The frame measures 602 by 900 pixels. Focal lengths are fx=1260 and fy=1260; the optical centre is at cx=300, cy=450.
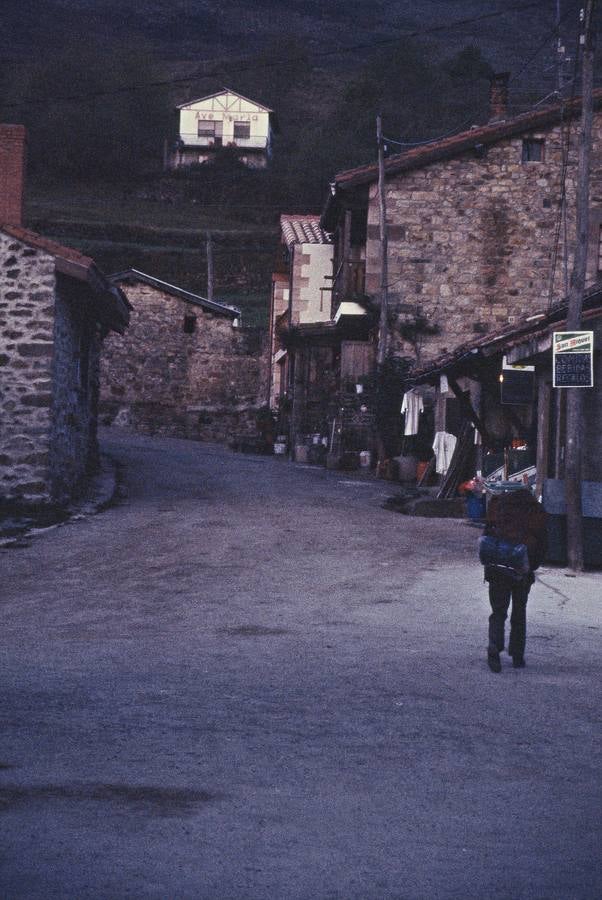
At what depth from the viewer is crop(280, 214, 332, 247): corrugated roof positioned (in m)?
37.7

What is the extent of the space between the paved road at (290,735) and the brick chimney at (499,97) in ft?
67.1

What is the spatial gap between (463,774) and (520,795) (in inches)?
15.7

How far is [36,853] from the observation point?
14.8 ft

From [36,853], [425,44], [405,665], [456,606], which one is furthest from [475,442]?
[425,44]

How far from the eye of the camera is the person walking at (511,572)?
919 cm

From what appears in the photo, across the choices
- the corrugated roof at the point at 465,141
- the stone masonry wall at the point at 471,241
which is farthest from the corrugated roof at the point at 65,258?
the stone masonry wall at the point at 471,241

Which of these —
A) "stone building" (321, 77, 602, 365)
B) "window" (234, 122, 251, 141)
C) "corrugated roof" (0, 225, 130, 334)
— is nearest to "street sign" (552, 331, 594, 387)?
"corrugated roof" (0, 225, 130, 334)

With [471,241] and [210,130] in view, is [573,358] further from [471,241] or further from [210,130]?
[210,130]

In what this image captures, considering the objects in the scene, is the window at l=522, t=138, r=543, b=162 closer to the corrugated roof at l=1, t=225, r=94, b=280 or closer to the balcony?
the corrugated roof at l=1, t=225, r=94, b=280

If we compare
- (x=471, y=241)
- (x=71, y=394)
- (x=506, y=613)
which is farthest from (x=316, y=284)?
(x=506, y=613)

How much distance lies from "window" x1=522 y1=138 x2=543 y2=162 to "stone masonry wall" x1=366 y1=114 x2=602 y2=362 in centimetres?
12

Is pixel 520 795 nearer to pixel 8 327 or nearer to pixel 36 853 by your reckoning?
pixel 36 853

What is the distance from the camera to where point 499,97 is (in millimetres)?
32594

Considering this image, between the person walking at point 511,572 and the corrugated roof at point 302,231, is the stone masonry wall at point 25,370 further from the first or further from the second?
the corrugated roof at point 302,231
